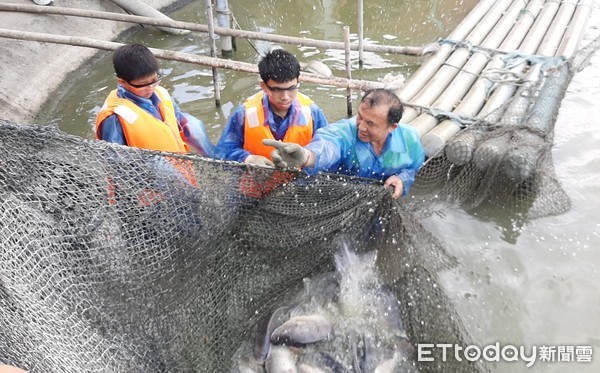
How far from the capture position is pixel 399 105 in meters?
3.78

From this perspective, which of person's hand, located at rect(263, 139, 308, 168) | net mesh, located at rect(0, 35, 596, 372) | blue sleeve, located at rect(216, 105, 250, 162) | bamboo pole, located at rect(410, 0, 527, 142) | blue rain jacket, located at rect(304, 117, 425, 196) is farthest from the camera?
bamboo pole, located at rect(410, 0, 527, 142)

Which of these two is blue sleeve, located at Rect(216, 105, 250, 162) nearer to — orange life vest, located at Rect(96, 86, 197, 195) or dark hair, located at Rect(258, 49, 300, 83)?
orange life vest, located at Rect(96, 86, 197, 195)

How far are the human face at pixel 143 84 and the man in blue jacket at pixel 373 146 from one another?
48.4 inches

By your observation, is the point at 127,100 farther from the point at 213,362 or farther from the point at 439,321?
the point at 439,321

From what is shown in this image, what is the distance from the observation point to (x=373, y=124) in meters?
3.81

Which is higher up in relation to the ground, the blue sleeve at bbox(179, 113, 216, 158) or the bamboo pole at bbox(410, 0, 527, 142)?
the blue sleeve at bbox(179, 113, 216, 158)

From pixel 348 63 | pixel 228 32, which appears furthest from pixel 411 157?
pixel 228 32

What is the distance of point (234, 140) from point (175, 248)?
1.20 meters

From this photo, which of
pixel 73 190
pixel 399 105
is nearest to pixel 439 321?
pixel 399 105

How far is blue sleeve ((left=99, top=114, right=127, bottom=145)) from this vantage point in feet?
12.4

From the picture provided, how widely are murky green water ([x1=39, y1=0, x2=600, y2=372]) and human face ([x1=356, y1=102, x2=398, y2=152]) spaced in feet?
5.47

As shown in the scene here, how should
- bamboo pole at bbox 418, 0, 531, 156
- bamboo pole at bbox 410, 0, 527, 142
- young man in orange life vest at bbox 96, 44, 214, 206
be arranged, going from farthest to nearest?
bamboo pole at bbox 410, 0, 527, 142
bamboo pole at bbox 418, 0, 531, 156
young man in orange life vest at bbox 96, 44, 214, 206

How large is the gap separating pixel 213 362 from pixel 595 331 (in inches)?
125

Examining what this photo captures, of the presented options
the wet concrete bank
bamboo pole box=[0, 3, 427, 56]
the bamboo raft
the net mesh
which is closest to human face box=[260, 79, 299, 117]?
the net mesh
